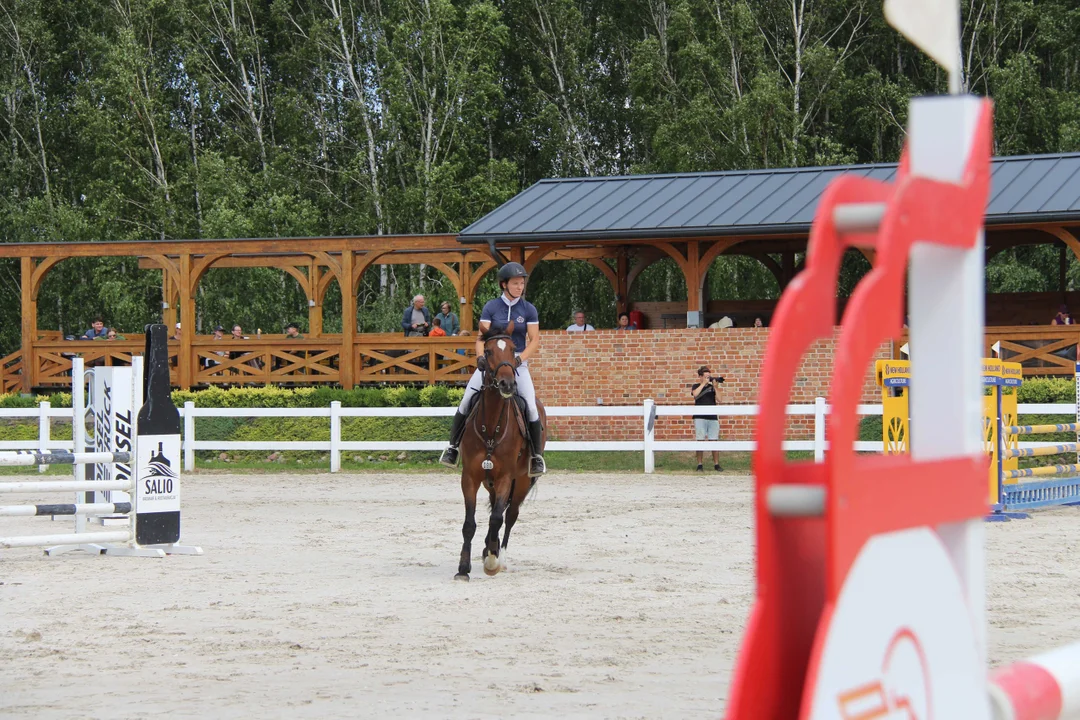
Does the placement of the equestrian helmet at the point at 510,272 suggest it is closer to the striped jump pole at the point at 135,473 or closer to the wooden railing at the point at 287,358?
the striped jump pole at the point at 135,473

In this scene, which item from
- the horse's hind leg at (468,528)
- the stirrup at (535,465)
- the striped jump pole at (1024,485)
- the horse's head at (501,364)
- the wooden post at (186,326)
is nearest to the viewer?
the horse's head at (501,364)

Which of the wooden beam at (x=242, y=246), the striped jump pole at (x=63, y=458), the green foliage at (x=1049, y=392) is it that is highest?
the wooden beam at (x=242, y=246)

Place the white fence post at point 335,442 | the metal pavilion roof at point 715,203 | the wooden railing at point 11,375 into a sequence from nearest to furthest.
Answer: the white fence post at point 335,442
the metal pavilion roof at point 715,203
the wooden railing at point 11,375

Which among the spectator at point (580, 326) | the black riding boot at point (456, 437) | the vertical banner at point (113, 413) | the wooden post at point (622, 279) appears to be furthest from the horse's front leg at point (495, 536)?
the wooden post at point (622, 279)

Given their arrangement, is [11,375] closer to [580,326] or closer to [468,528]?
[580,326]

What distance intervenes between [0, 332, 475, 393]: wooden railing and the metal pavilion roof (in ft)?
8.32

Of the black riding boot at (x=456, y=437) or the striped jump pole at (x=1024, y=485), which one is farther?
the striped jump pole at (x=1024, y=485)

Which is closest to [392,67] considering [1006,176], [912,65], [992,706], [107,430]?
[912,65]

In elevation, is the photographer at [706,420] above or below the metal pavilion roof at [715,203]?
below

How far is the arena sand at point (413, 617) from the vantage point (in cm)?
571

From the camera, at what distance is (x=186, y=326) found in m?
26.5

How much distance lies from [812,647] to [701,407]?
17624mm

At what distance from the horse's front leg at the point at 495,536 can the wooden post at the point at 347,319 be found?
16488mm

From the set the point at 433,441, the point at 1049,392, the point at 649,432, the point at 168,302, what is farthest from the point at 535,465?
the point at 168,302
